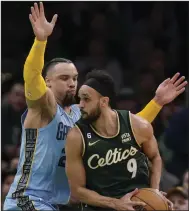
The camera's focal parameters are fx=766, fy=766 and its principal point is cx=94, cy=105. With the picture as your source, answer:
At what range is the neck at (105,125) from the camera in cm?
622

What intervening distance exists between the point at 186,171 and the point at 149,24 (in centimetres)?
305

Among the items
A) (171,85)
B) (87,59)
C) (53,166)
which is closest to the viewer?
(53,166)

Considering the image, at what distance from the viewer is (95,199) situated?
607cm

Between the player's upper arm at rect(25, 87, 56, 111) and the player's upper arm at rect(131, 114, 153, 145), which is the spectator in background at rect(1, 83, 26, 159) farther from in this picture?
the player's upper arm at rect(131, 114, 153, 145)

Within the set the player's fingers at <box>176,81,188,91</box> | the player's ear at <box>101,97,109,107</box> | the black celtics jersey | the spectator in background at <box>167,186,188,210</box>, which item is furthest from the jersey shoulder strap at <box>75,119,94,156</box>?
the spectator in background at <box>167,186,188,210</box>

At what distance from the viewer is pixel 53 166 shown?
659 centimetres

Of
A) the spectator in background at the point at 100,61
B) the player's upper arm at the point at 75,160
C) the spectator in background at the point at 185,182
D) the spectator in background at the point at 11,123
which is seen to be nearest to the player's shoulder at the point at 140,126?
the player's upper arm at the point at 75,160

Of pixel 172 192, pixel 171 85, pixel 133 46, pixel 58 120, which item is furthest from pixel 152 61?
pixel 58 120

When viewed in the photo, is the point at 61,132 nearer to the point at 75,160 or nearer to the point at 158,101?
the point at 75,160

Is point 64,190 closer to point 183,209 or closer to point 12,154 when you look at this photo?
point 183,209

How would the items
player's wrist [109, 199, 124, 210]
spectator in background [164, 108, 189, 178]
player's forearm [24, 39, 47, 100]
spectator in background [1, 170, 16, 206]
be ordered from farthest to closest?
spectator in background [164, 108, 189, 178] < spectator in background [1, 170, 16, 206] < player's forearm [24, 39, 47, 100] < player's wrist [109, 199, 124, 210]

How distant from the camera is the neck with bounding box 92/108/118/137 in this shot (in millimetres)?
6219

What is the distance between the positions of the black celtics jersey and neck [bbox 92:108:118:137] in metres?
0.04

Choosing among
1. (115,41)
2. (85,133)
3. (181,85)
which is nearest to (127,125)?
(85,133)
